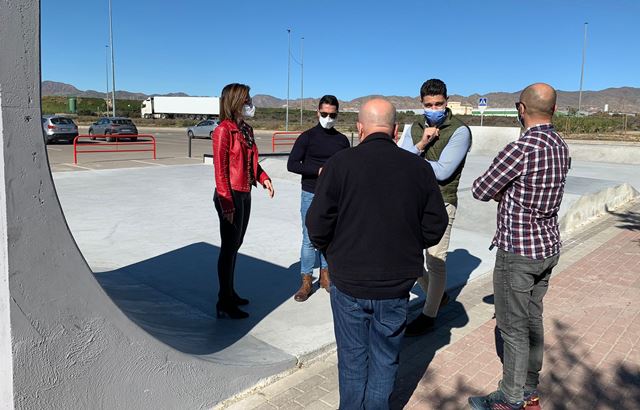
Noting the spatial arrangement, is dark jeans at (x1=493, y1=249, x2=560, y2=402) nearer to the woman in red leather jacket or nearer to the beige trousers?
the beige trousers

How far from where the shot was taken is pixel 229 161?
154 inches

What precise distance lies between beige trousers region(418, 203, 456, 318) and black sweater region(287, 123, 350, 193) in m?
1.23

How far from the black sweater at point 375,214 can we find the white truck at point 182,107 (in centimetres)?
5857

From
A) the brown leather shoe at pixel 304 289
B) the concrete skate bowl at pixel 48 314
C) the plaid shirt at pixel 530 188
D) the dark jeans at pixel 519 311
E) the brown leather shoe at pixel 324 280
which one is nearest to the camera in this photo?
the concrete skate bowl at pixel 48 314

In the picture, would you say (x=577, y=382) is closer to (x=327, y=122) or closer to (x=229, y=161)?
(x=327, y=122)

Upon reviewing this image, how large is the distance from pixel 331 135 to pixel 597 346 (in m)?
2.81

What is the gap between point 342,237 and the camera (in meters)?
2.41

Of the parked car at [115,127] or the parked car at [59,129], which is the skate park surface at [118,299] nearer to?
the parked car at [59,129]

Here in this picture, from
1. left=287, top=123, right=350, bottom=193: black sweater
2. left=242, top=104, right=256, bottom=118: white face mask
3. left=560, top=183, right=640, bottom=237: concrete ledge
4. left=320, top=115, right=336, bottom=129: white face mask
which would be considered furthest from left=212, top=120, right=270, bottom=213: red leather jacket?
left=560, top=183, right=640, bottom=237: concrete ledge

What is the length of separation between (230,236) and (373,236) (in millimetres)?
1883

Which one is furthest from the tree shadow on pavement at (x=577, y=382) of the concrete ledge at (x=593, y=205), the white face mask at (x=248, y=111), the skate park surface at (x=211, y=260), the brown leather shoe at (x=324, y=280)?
the concrete ledge at (x=593, y=205)

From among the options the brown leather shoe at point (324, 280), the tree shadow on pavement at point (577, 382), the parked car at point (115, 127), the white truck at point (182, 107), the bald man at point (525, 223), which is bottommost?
the tree shadow on pavement at point (577, 382)

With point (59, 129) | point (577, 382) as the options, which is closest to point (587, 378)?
point (577, 382)

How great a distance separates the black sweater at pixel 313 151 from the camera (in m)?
4.64
